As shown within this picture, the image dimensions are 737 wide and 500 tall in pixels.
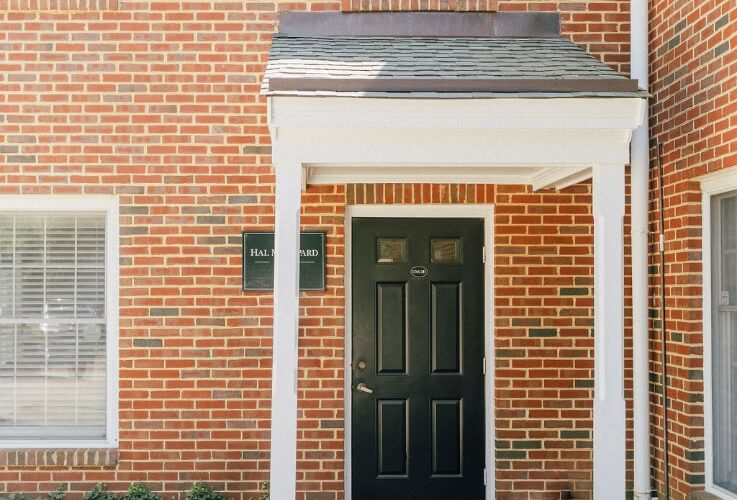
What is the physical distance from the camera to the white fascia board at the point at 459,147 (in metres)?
4.80

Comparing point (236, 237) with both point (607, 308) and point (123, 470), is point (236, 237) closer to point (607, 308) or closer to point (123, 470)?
point (123, 470)

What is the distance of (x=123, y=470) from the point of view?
6137 mm

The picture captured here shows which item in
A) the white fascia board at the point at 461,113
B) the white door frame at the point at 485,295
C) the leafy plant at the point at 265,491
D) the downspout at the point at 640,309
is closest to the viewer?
the white fascia board at the point at 461,113

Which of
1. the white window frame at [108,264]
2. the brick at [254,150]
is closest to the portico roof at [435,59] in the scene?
the brick at [254,150]

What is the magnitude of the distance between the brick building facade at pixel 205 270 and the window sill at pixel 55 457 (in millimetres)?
24

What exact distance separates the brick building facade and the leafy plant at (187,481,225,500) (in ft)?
0.32

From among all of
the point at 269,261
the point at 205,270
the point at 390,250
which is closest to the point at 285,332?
the point at 269,261

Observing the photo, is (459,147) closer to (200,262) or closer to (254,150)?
(254,150)

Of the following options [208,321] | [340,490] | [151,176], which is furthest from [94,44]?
[340,490]

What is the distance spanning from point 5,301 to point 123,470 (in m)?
1.55

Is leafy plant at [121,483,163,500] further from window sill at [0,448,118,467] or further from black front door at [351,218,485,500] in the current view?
black front door at [351,218,485,500]

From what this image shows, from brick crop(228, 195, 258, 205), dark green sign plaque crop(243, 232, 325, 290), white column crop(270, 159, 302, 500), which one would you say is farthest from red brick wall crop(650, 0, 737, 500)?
brick crop(228, 195, 258, 205)

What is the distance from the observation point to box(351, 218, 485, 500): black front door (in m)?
6.39

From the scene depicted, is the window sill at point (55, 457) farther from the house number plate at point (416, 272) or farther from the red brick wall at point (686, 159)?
the red brick wall at point (686, 159)
